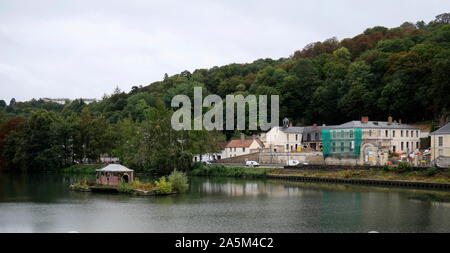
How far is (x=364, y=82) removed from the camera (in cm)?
9194

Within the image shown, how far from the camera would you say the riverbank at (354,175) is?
178 feet

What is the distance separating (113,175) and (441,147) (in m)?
35.6

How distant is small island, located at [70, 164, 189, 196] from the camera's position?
166 feet

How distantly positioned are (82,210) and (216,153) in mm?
48915

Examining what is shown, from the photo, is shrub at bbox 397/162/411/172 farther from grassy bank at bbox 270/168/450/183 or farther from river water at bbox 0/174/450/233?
river water at bbox 0/174/450/233

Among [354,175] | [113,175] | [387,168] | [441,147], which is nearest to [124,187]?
[113,175]

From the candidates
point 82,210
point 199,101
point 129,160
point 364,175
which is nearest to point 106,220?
point 82,210

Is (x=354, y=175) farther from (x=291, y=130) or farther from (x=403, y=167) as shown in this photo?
(x=291, y=130)

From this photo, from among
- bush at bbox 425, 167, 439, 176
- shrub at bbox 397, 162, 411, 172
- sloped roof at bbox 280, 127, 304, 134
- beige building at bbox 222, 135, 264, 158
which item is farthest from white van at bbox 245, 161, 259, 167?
bush at bbox 425, 167, 439, 176

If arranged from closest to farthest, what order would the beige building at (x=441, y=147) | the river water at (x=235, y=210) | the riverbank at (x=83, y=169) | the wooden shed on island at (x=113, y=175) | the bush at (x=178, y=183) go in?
the river water at (x=235, y=210), the bush at (x=178, y=183), the wooden shed on island at (x=113, y=175), the beige building at (x=441, y=147), the riverbank at (x=83, y=169)

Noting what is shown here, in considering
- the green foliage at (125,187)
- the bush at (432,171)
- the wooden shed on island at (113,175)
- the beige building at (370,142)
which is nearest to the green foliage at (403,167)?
the bush at (432,171)

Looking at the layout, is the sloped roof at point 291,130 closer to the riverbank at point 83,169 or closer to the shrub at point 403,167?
the shrub at point 403,167

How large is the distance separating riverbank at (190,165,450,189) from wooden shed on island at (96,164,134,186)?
20.4 metres
